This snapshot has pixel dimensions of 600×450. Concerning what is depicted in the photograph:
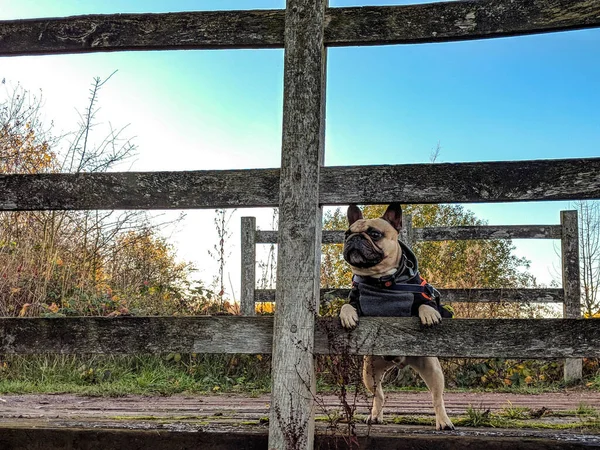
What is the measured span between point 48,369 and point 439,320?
5.43 metres

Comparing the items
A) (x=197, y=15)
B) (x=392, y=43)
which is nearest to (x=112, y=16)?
(x=197, y=15)

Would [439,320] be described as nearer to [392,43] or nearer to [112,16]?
[392,43]

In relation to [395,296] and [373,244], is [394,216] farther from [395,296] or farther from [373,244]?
[395,296]

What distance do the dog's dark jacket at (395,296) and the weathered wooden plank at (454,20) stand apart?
52.0 inches

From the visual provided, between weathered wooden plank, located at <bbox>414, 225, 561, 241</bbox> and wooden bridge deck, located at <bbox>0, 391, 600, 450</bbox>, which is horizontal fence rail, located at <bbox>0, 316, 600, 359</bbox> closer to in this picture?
wooden bridge deck, located at <bbox>0, 391, 600, 450</bbox>

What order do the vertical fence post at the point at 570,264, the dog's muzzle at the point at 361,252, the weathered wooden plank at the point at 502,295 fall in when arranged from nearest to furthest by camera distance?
the dog's muzzle at the point at 361,252
the weathered wooden plank at the point at 502,295
the vertical fence post at the point at 570,264

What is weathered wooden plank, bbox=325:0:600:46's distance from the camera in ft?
9.32

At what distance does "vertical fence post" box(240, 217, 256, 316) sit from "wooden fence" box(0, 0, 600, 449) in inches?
221

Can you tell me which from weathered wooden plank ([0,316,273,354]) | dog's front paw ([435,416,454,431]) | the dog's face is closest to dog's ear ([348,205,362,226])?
the dog's face

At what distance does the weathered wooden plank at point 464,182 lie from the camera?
279cm

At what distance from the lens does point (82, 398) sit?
5676 millimetres

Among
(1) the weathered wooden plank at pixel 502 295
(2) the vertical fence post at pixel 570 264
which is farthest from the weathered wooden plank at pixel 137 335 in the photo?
(2) the vertical fence post at pixel 570 264

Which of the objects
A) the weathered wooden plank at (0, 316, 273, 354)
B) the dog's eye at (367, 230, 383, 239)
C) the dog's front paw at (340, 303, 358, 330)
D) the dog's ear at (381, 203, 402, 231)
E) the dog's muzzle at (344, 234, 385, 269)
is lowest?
the weathered wooden plank at (0, 316, 273, 354)

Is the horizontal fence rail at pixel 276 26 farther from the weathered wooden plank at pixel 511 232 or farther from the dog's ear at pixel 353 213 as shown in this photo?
the weathered wooden plank at pixel 511 232
